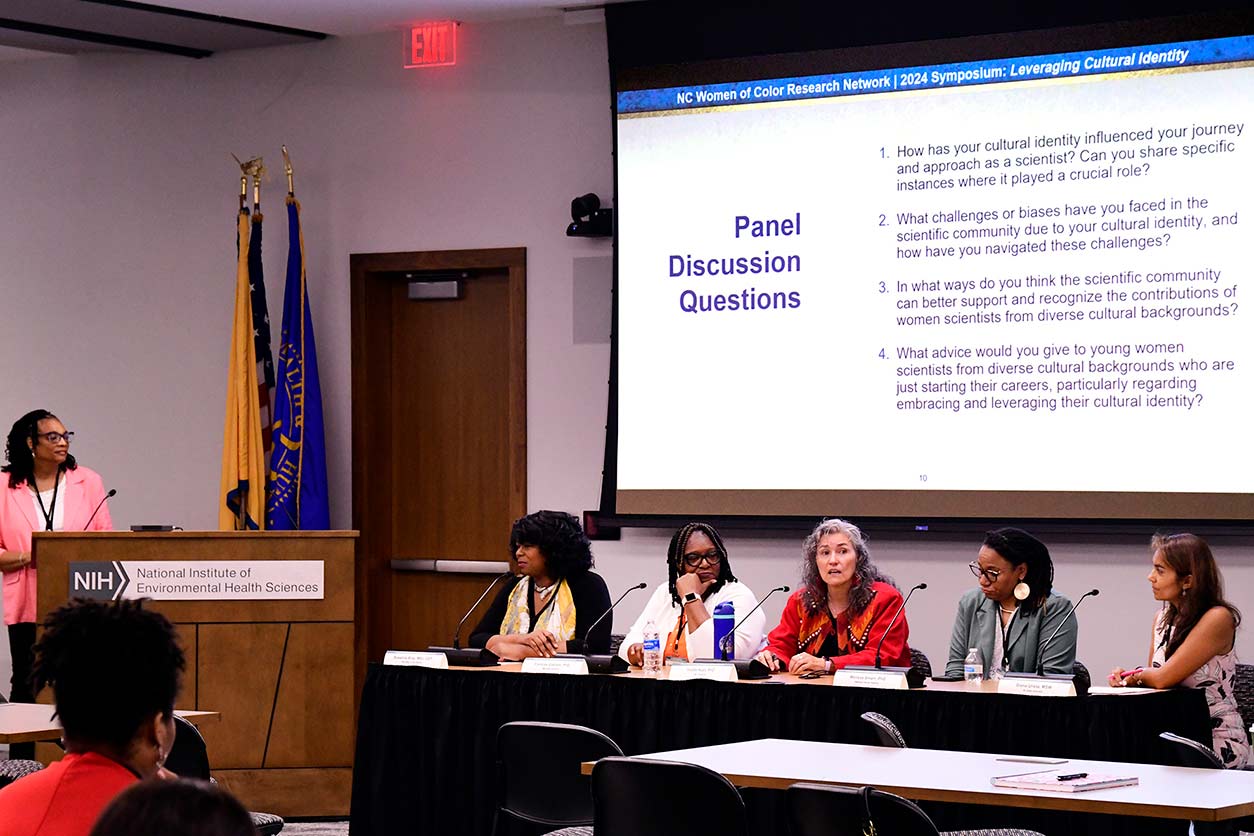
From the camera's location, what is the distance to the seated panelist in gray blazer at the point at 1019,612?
Answer: 5035 millimetres

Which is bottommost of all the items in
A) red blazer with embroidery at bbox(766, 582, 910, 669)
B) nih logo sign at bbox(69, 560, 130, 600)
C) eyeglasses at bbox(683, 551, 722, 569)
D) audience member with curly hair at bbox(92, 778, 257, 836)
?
red blazer with embroidery at bbox(766, 582, 910, 669)

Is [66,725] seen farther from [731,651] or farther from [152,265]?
[152,265]

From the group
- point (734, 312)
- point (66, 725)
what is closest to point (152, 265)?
point (734, 312)

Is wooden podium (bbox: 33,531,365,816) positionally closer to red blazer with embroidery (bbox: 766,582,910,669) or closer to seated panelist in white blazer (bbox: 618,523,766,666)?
seated panelist in white blazer (bbox: 618,523,766,666)

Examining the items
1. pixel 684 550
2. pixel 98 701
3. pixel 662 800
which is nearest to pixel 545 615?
pixel 684 550

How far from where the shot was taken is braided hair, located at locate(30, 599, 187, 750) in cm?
223

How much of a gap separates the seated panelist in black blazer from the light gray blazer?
119 cm

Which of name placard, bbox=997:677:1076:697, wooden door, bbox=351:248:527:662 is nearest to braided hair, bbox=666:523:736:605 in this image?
name placard, bbox=997:677:1076:697

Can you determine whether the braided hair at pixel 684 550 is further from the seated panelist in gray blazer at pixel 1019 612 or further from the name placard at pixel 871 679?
the name placard at pixel 871 679

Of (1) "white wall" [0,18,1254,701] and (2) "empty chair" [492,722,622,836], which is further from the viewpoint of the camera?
(1) "white wall" [0,18,1254,701]

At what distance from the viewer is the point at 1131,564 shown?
20.1 feet

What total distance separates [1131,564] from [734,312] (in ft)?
5.99

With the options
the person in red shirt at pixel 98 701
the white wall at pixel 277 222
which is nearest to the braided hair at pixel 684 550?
the white wall at pixel 277 222

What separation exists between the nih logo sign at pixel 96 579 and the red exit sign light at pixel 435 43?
2.62m
